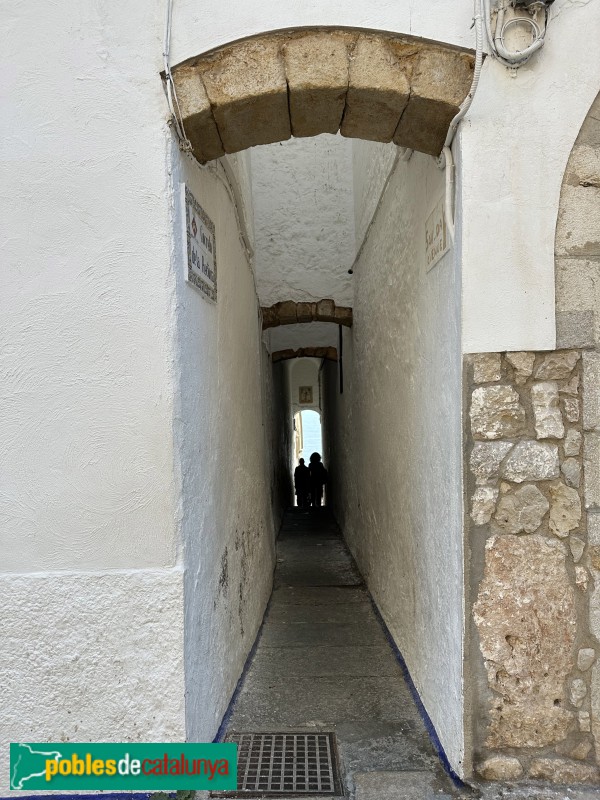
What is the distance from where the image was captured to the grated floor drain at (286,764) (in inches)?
90.7

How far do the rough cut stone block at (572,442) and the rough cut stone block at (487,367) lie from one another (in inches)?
13.8

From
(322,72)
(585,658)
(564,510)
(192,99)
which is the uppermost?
(322,72)

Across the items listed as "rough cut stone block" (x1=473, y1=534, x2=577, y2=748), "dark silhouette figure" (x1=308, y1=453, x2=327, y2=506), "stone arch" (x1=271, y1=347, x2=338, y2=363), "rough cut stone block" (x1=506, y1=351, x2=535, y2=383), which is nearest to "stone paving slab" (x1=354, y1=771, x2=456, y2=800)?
"rough cut stone block" (x1=473, y1=534, x2=577, y2=748)

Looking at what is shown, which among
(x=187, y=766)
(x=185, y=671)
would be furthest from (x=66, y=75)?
(x=187, y=766)

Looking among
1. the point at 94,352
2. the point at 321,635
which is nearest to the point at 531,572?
the point at 94,352

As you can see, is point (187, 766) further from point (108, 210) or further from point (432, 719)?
point (108, 210)

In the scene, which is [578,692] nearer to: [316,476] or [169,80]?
[169,80]

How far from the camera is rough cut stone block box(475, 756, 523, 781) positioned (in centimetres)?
225

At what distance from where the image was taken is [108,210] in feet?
7.24

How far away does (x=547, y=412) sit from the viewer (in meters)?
2.28

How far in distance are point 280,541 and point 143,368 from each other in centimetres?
609

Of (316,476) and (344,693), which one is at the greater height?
(316,476)

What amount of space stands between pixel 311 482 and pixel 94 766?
10.0 m

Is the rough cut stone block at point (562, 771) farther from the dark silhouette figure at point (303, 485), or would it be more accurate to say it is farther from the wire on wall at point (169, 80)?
the dark silhouette figure at point (303, 485)
